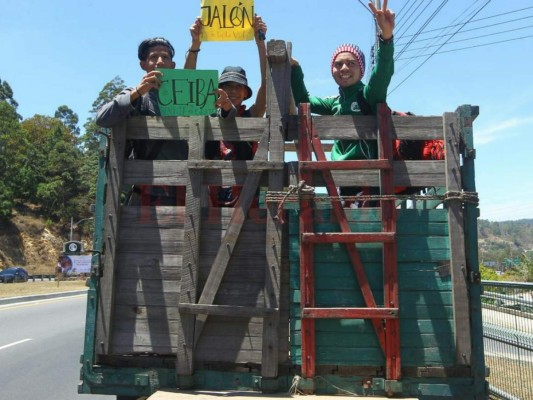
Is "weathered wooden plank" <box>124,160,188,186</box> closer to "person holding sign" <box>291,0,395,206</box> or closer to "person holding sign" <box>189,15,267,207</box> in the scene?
"person holding sign" <box>189,15,267,207</box>

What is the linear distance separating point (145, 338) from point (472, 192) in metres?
2.10

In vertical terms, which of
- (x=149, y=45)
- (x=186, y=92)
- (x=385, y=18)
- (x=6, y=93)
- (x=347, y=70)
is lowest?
(x=186, y=92)

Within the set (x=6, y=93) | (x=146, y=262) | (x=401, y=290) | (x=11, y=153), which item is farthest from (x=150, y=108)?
(x=6, y=93)

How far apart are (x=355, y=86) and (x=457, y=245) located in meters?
1.34

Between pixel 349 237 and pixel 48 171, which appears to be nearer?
pixel 349 237

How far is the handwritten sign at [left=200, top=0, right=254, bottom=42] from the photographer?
12.2 feet

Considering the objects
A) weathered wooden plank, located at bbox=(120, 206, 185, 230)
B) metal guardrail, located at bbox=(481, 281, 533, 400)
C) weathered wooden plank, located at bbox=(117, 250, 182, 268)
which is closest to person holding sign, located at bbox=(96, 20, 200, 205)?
weathered wooden plank, located at bbox=(120, 206, 185, 230)

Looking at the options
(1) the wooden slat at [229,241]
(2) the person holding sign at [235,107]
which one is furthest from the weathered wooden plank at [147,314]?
(2) the person holding sign at [235,107]

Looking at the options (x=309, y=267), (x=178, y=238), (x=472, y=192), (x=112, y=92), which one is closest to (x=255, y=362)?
(x=309, y=267)

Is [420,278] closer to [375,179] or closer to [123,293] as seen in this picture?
[375,179]

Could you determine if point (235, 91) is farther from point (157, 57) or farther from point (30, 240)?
point (30, 240)

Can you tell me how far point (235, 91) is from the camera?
4.04 m

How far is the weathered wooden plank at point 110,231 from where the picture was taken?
315cm

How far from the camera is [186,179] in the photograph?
3215 millimetres
